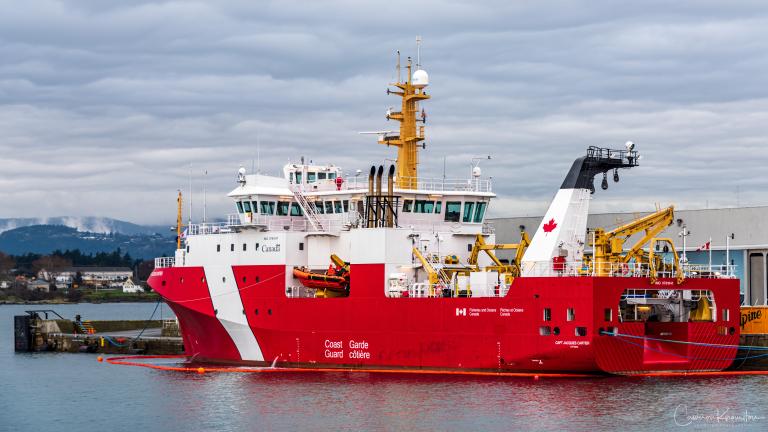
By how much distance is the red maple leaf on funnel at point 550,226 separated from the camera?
3477cm

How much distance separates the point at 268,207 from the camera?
40.6m

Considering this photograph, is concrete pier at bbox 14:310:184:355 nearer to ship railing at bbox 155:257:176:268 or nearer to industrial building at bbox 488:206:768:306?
ship railing at bbox 155:257:176:268

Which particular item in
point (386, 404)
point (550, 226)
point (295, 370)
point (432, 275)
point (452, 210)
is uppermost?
point (452, 210)

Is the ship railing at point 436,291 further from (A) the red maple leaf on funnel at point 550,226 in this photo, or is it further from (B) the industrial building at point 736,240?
(B) the industrial building at point 736,240

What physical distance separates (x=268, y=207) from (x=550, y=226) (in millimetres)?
10768

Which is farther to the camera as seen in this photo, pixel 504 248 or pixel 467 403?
pixel 504 248

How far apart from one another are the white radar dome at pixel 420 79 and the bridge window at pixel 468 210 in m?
4.53

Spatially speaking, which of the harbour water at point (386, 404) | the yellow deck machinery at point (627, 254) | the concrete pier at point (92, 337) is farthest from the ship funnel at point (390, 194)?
the concrete pier at point (92, 337)

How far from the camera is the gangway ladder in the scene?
39.9 metres

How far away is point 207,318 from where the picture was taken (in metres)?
40.4

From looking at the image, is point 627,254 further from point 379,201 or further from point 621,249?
point 379,201

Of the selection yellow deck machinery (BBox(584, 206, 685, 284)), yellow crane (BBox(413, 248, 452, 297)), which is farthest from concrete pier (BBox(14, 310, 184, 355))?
yellow deck machinery (BBox(584, 206, 685, 284))

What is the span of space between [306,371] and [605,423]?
12.5m

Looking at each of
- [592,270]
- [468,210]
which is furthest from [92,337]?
[592,270]
